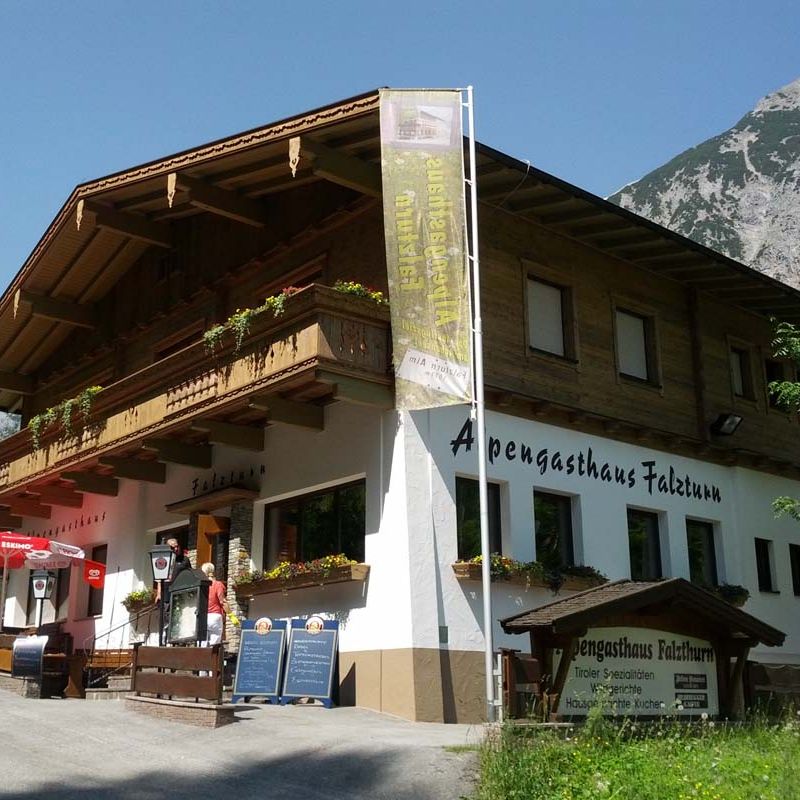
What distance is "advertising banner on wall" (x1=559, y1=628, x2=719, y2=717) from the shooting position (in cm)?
1124

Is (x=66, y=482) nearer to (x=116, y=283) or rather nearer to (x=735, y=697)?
(x=116, y=283)

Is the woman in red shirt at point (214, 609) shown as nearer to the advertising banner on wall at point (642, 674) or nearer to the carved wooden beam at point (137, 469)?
the carved wooden beam at point (137, 469)

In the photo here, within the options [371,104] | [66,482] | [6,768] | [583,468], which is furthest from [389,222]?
[66,482]

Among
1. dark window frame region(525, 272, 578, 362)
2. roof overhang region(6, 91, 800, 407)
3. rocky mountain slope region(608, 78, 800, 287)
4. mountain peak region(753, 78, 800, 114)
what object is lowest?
dark window frame region(525, 272, 578, 362)

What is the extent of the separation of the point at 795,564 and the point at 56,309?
55.5ft

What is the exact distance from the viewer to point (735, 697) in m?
12.4

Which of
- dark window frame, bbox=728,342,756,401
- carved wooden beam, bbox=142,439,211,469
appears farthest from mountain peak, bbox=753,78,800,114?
carved wooden beam, bbox=142,439,211,469

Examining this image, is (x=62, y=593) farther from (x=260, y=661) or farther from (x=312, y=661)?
(x=312, y=661)

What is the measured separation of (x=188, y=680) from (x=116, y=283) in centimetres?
1355

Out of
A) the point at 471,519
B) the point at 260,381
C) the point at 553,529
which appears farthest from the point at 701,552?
the point at 260,381

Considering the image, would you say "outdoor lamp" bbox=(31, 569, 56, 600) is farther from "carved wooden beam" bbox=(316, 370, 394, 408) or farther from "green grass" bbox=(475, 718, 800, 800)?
"green grass" bbox=(475, 718, 800, 800)

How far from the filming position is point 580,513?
17.3 meters

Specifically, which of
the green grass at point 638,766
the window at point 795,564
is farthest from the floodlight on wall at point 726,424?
the green grass at point 638,766

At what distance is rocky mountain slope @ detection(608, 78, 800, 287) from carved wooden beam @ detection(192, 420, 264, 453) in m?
77.3
